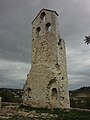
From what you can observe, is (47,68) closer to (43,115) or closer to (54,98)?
(54,98)

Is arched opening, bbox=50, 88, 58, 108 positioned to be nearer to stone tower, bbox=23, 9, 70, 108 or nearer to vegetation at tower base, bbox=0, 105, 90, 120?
stone tower, bbox=23, 9, 70, 108

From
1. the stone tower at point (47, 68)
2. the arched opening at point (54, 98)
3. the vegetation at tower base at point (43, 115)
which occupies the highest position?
the stone tower at point (47, 68)

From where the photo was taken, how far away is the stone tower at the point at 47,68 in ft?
66.8

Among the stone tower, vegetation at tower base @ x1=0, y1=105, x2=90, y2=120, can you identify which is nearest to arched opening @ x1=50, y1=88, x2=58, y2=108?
the stone tower

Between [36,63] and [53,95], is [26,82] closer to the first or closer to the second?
[36,63]

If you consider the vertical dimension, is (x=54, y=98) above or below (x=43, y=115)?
above

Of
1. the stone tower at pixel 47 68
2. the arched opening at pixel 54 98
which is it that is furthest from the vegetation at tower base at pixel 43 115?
the stone tower at pixel 47 68

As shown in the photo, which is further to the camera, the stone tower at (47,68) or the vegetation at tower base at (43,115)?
the stone tower at (47,68)

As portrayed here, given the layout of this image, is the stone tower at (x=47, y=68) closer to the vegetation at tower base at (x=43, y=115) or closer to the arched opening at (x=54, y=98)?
the arched opening at (x=54, y=98)

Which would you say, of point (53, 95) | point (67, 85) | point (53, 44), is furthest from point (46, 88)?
point (53, 44)

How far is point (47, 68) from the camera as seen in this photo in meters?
21.0

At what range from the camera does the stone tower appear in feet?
66.8

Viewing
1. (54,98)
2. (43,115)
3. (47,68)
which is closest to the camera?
(43,115)

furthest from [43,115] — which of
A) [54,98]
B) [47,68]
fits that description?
[47,68]
